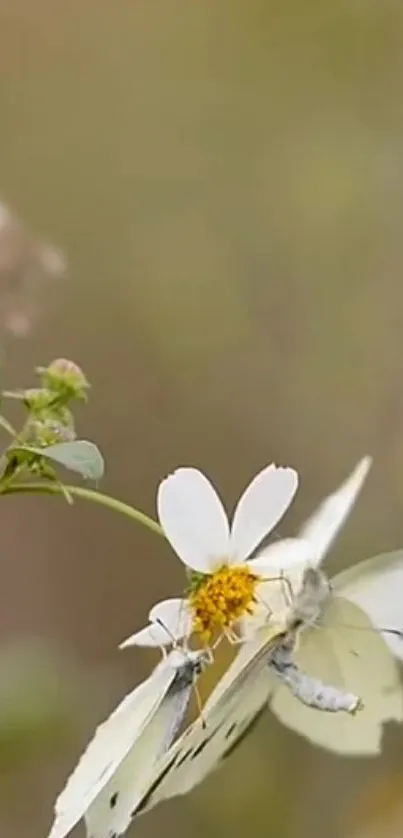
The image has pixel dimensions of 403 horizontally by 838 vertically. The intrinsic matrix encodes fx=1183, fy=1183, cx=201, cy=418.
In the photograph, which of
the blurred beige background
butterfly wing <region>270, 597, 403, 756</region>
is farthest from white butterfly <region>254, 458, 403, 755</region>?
the blurred beige background

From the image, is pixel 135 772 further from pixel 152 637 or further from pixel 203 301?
pixel 203 301

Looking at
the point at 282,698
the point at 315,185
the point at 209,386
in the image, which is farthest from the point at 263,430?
the point at 282,698

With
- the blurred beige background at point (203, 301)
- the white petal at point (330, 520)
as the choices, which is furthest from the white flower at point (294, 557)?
Answer: the blurred beige background at point (203, 301)

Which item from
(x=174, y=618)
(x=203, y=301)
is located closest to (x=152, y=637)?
(x=174, y=618)

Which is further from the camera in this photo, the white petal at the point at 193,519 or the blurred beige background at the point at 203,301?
the blurred beige background at the point at 203,301

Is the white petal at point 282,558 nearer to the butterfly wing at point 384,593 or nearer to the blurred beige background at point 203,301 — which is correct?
the butterfly wing at point 384,593

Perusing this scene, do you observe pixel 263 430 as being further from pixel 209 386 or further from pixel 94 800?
pixel 94 800
